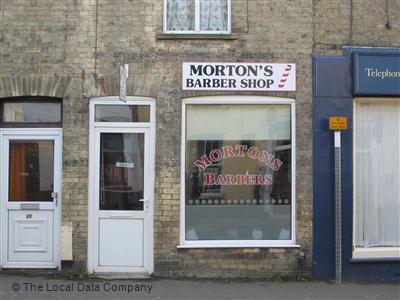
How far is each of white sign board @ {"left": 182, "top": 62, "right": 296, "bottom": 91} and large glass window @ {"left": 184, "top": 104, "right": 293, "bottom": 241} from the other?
302mm

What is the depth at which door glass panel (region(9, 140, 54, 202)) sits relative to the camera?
8602 millimetres

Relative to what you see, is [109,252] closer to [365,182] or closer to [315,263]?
[315,263]

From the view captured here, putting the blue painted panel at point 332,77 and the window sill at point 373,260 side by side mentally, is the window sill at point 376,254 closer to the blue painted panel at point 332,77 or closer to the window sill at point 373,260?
the window sill at point 373,260

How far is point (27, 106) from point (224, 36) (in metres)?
3.25

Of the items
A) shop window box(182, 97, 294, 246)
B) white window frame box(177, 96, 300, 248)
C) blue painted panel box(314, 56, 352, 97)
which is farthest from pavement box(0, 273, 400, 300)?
blue painted panel box(314, 56, 352, 97)

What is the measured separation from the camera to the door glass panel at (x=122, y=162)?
852 cm

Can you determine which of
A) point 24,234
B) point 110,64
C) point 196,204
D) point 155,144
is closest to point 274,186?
→ point 196,204

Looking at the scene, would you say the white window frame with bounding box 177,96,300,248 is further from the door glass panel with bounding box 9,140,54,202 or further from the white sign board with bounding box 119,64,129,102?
the door glass panel with bounding box 9,140,54,202

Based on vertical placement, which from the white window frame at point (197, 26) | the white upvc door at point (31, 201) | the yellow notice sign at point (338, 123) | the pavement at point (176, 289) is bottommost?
the pavement at point (176, 289)

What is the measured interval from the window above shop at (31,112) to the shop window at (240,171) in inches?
81.2

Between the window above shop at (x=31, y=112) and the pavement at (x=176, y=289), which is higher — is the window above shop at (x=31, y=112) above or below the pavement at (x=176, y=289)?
above

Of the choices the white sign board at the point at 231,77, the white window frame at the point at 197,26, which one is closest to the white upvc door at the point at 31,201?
the white sign board at the point at 231,77

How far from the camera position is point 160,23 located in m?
8.47

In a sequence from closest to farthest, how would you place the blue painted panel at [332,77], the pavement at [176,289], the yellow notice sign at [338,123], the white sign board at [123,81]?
the pavement at [176,289]
the white sign board at [123,81]
the yellow notice sign at [338,123]
the blue painted panel at [332,77]
